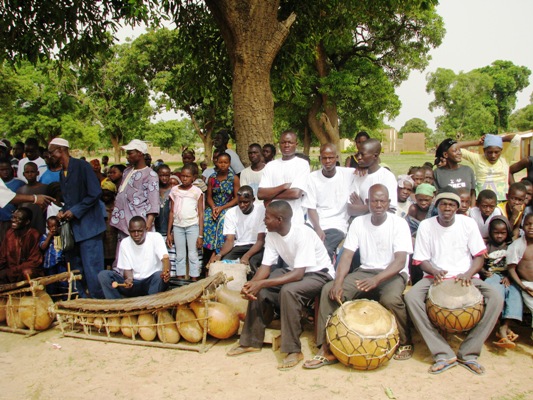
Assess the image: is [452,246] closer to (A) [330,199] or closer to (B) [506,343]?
(B) [506,343]

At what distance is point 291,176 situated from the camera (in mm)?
5656

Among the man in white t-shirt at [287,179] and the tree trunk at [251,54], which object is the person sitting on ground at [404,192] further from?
the tree trunk at [251,54]

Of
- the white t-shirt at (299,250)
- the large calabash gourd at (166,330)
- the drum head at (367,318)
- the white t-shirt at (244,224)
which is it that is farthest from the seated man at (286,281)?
the white t-shirt at (244,224)

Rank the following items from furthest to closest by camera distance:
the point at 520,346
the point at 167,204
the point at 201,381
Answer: the point at 167,204
the point at 520,346
the point at 201,381

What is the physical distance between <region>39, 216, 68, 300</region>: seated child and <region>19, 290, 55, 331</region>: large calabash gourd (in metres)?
0.48

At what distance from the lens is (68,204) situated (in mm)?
5805

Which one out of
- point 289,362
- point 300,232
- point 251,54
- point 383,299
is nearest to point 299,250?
point 300,232

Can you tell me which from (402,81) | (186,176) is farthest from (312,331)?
(402,81)

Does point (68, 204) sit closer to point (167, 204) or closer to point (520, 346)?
point (167, 204)

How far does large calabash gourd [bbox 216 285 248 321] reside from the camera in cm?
505

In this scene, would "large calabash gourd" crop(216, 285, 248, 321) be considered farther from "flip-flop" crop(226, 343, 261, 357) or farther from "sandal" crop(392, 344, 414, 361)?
"sandal" crop(392, 344, 414, 361)

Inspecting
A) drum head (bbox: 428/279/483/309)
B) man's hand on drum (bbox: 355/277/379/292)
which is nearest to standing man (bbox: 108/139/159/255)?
man's hand on drum (bbox: 355/277/379/292)

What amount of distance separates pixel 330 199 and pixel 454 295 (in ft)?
5.94

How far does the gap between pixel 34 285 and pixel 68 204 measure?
1057 mm
